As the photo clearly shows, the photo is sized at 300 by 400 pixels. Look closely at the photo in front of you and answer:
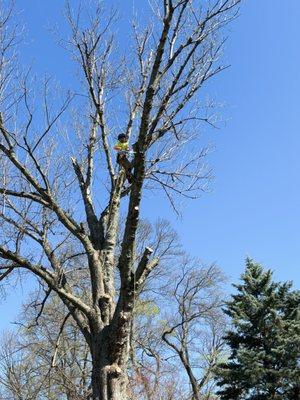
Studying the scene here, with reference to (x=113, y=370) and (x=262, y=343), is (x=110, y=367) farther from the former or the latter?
(x=262, y=343)

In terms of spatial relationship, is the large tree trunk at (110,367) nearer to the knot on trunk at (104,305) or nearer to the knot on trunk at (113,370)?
the knot on trunk at (113,370)

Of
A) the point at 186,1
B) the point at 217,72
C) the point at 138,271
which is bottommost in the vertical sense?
the point at 138,271

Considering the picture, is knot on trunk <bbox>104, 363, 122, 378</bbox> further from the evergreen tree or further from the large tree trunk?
the evergreen tree

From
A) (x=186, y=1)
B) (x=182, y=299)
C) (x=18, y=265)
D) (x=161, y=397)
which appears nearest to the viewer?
(x=186, y=1)

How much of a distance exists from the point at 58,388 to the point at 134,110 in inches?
505

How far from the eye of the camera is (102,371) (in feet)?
17.9

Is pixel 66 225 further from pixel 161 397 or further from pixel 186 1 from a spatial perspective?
pixel 161 397

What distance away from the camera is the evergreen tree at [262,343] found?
1516 cm

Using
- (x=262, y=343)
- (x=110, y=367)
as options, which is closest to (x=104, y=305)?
(x=110, y=367)

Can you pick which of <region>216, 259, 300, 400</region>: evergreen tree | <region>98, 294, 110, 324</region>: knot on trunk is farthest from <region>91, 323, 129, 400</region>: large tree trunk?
<region>216, 259, 300, 400</region>: evergreen tree

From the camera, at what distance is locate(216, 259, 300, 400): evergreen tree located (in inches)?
597

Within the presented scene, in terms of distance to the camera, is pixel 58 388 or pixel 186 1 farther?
pixel 58 388

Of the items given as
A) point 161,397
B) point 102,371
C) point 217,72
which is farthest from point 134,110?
point 161,397

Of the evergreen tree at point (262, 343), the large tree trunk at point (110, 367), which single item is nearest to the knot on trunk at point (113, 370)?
the large tree trunk at point (110, 367)
